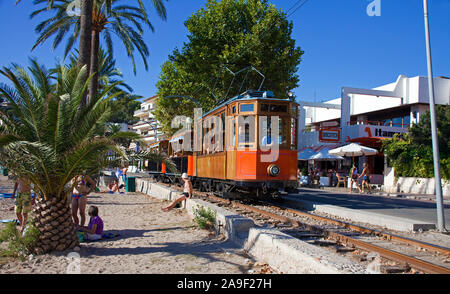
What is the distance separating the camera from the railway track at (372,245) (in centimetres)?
551

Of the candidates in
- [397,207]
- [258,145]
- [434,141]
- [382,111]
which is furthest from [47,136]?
[382,111]

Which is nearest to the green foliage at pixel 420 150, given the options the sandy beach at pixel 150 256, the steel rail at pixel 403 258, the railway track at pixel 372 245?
the railway track at pixel 372 245

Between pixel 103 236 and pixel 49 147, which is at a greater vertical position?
pixel 49 147

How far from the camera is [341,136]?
29172 mm

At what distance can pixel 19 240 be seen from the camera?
225 inches

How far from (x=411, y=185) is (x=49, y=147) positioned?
20.6 m

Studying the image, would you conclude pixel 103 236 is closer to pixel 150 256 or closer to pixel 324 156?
pixel 150 256

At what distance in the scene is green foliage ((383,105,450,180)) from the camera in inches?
773

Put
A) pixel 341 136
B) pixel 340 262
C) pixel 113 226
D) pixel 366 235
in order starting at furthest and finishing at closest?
pixel 341 136 < pixel 113 226 < pixel 366 235 < pixel 340 262

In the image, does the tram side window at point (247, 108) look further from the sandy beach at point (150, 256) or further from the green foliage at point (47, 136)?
the green foliage at point (47, 136)

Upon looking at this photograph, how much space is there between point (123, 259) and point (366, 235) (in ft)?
16.8

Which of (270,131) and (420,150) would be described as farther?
(420,150)
